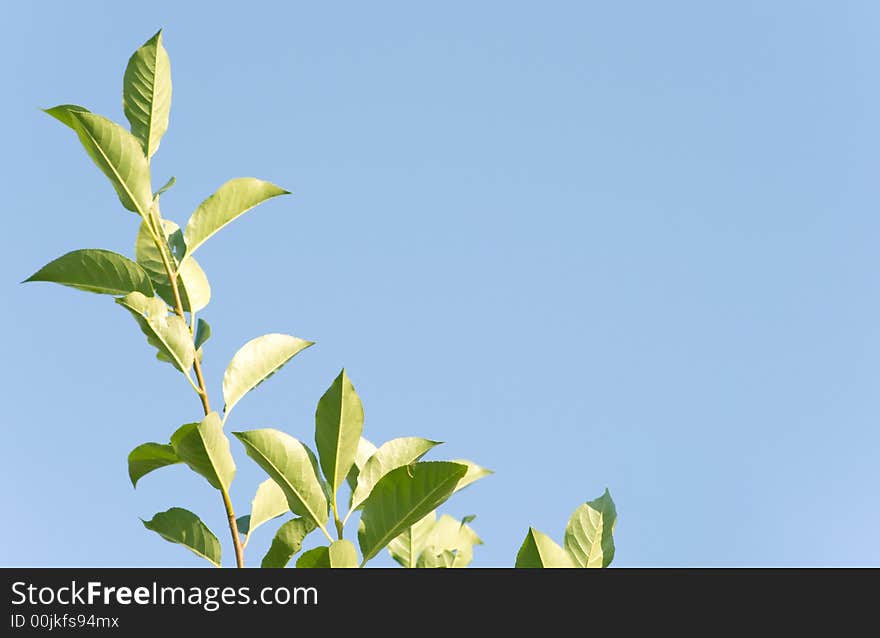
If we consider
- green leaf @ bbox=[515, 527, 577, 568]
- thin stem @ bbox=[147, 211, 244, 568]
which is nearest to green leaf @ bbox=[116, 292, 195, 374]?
thin stem @ bbox=[147, 211, 244, 568]

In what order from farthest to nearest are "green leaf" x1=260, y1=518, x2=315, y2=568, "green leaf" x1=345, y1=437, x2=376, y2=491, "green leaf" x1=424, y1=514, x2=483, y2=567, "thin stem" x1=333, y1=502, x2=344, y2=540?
1. "green leaf" x1=424, y1=514, x2=483, y2=567
2. "green leaf" x1=345, y1=437, x2=376, y2=491
3. "green leaf" x1=260, y1=518, x2=315, y2=568
4. "thin stem" x1=333, y1=502, x2=344, y2=540

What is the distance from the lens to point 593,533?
155 centimetres

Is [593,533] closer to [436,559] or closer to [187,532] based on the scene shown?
[436,559]

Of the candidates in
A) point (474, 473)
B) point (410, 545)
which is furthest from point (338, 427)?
point (410, 545)

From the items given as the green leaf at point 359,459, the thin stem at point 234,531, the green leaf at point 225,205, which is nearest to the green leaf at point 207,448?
the thin stem at point 234,531

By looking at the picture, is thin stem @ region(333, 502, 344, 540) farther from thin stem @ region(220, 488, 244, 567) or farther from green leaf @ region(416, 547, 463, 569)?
green leaf @ region(416, 547, 463, 569)

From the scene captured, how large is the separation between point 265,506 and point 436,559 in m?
0.38

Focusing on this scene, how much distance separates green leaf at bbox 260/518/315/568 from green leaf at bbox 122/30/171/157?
0.79 m

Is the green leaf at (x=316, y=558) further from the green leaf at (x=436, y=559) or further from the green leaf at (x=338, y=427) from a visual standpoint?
the green leaf at (x=436, y=559)

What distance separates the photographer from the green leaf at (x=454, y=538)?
6.25 ft

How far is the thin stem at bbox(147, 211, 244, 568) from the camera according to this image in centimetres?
140
